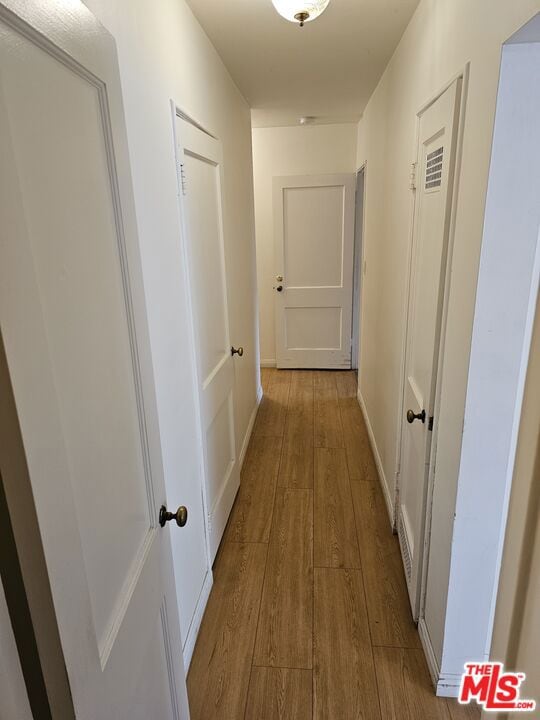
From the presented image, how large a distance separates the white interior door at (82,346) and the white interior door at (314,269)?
11.8 ft

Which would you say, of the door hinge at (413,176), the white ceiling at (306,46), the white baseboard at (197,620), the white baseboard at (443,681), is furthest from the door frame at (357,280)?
the white baseboard at (443,681)

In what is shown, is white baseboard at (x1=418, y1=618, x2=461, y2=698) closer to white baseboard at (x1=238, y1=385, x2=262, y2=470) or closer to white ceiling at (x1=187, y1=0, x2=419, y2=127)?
white baseboard at (x1=238, y1=385, x2=262, y2=470)

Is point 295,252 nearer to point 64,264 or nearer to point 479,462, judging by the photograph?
point 479,462

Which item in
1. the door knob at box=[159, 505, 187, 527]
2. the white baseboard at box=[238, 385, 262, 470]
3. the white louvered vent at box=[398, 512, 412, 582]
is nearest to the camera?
the door knob at box=[159, 505, 187, 527]

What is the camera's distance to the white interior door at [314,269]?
4.24 metres

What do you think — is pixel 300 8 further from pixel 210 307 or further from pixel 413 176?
pixel 210 307

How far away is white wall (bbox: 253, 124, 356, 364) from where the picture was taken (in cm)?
418

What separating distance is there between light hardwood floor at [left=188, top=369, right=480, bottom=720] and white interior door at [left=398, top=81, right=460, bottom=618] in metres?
0.22

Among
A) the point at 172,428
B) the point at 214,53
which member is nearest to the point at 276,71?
the point at 214,53

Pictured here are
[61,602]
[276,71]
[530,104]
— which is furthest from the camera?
[276,71]

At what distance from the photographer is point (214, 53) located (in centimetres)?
213

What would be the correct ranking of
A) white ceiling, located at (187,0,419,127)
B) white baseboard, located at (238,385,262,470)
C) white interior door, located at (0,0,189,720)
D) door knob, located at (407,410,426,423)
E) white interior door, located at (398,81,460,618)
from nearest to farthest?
1. white interior door, located at (0,0,189,720)
2. white interior door, located at (398,81,460,618)
3. door knob, located at (407,410,426,423)
4. white ceiling, located at (187,0,419,127)
5. white baseboard, located at (238,385,262,470)

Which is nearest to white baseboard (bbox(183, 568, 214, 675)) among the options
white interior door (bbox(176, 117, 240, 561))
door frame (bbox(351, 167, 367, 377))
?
white interior door (bbox(176, 117, 240, 561))

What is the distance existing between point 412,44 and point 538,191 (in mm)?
1210
